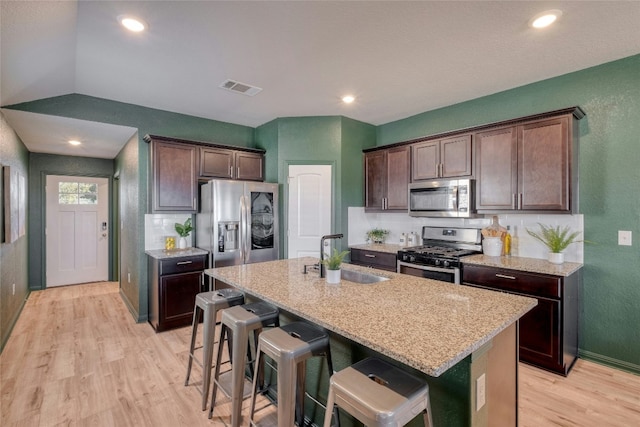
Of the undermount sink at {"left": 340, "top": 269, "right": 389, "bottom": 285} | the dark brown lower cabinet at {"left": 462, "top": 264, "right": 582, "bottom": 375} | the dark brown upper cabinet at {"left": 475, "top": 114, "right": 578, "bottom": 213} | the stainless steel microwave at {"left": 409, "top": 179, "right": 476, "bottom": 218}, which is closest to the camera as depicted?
the undermount sink at {"left": 340, "top": 269, "right": 389, "bottom": 285}

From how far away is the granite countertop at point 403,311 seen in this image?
1.13 m

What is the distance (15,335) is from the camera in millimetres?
3438

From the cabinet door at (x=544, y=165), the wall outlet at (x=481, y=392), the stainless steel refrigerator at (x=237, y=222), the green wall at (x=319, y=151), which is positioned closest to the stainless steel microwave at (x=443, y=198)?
the cabinet door at (x=544, y=165)

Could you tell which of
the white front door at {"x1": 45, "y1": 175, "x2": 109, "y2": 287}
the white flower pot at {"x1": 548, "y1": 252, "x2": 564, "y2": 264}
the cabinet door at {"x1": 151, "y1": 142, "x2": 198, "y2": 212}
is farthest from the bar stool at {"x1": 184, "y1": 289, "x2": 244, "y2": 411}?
the white front door at {"x1": 45, "y1": 175, "x2": 109, "y2": 287}

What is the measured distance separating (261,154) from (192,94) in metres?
1.33

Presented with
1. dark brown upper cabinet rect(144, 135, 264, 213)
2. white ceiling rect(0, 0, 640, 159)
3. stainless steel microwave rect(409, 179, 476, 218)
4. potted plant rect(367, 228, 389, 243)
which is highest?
white ceiling rect(0, 0, 640, 159)

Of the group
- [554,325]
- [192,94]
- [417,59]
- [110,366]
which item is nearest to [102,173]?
[192,94]

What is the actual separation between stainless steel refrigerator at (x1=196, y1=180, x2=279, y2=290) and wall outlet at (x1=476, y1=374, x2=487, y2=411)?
310cm

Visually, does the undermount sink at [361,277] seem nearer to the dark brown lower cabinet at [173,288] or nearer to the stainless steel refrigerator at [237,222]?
the stainless steel refrigerator at [237,222]

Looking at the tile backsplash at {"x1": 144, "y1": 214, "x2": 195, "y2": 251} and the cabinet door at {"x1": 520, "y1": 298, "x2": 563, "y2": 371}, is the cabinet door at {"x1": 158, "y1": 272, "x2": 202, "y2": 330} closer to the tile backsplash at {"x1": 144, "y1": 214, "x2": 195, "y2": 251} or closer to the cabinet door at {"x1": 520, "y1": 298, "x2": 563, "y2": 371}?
the tile backsplash at {"x1": 144, "y1": 214, "x2": 195, "y2": 251}

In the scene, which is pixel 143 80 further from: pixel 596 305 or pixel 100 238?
pixel 596 305

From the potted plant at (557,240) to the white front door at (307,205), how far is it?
8.03 ft

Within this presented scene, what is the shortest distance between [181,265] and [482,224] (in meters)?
3.55

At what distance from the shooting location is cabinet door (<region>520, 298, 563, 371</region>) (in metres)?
2.57
